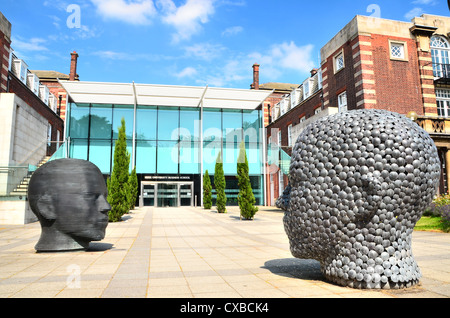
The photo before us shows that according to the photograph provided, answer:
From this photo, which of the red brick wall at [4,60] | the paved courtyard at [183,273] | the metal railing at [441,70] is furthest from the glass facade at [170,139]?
the paved courtyard at [183,273]

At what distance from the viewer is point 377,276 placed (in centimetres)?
389

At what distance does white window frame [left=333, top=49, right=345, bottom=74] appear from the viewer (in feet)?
69.3

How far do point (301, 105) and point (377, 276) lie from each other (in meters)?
26.4

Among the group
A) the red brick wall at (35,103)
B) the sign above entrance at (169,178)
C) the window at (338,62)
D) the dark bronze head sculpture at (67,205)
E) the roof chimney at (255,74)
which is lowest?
the dark bronze head sculpture at (67,205)

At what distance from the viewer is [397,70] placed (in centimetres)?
2003

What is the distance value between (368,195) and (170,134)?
1153 inches

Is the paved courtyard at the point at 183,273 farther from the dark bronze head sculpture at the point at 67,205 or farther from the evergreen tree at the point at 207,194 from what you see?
the evergreen tree at the point at 207,194

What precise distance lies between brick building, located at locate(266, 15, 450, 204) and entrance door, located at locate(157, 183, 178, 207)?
1699 cm

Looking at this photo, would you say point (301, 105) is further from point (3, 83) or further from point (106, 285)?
point (106, 285)

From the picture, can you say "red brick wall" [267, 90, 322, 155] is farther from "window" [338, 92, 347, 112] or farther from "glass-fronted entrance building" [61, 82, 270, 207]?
"window" [338, 92, 347, 112]

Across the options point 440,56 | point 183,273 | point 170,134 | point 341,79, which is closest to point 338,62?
point 341,79

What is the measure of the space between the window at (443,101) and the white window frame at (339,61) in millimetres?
6878

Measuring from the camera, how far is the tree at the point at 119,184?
1663cm

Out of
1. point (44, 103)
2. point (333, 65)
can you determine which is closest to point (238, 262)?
point (333, 65)
